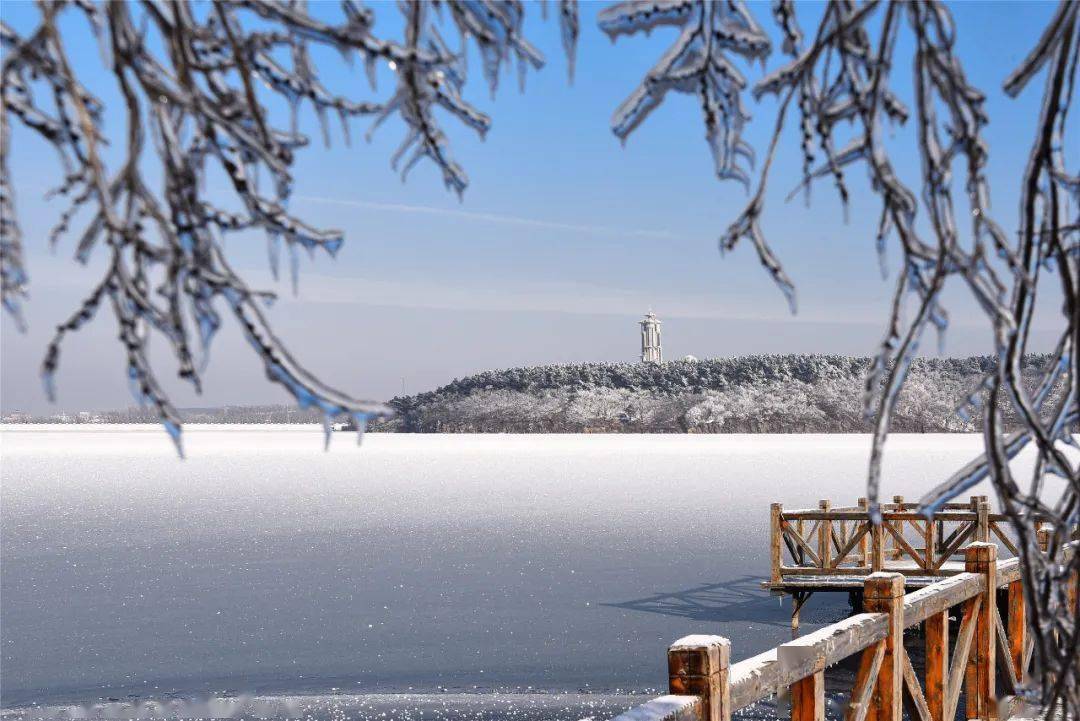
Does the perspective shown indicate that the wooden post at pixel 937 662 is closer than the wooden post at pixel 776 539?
Yes

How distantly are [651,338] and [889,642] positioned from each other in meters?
146

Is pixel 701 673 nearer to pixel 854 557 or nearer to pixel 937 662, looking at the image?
pixel 937 662

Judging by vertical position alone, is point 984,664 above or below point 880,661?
below

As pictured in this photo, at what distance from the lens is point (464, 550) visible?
41.9 meters

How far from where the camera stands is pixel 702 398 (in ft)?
428

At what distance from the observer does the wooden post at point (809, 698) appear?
602 centimetres

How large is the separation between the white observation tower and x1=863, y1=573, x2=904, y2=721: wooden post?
14446cm

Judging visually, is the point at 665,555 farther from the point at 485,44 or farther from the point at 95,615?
the point at 485,44

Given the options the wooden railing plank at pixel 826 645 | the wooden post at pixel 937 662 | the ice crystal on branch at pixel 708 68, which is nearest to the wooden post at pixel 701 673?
the wooden railing plank at pixel 826 645

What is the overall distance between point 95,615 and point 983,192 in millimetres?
29037

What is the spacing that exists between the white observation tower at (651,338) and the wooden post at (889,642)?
474ft

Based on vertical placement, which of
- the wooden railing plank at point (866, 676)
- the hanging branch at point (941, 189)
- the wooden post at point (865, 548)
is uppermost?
the hanging branch at point (941, 189)

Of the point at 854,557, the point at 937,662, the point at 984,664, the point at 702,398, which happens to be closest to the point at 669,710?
the point at 937,662

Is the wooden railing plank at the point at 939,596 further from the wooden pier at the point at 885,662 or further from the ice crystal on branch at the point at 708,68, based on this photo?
the ice crystal on branch at the point at 708,68
